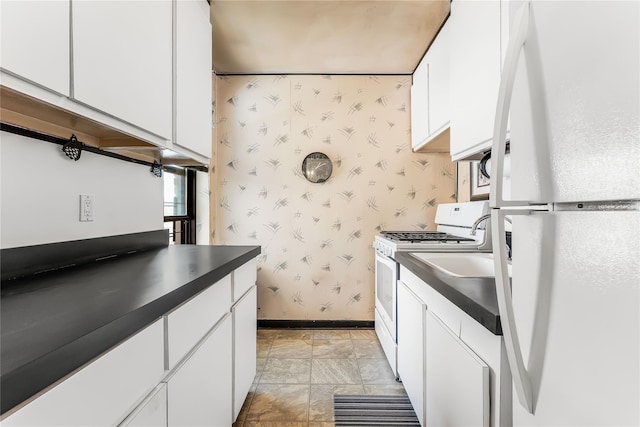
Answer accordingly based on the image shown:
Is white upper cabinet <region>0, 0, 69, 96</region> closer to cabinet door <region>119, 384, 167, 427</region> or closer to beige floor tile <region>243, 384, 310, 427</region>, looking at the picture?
cabinet door <region>119, 384, 167, 427</region>

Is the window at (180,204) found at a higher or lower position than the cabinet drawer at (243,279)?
higher

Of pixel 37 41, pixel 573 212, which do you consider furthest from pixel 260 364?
pixel 573 212

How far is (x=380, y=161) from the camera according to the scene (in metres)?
3.27

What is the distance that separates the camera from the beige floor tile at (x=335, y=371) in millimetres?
2246

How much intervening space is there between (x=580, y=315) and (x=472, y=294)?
0.46 metres

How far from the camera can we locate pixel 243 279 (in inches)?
72.1

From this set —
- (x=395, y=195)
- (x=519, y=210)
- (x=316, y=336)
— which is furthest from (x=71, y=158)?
(x=395, y=195)

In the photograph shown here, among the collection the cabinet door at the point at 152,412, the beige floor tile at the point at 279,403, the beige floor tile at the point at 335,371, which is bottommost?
the beige floor tile at the point at 335,371

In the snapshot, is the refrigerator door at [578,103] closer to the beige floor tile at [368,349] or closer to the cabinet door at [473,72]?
the cabinet door at [473,72]

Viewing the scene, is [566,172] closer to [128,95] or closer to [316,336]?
[128,95]

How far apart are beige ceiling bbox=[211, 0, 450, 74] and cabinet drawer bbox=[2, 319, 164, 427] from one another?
2170mm

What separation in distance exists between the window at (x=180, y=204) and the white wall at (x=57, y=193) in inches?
34.1

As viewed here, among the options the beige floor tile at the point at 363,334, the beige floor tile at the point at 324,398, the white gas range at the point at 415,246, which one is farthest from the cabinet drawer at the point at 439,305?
the beige floor tile at the point at 363,334

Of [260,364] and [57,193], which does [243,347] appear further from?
[57,193]
